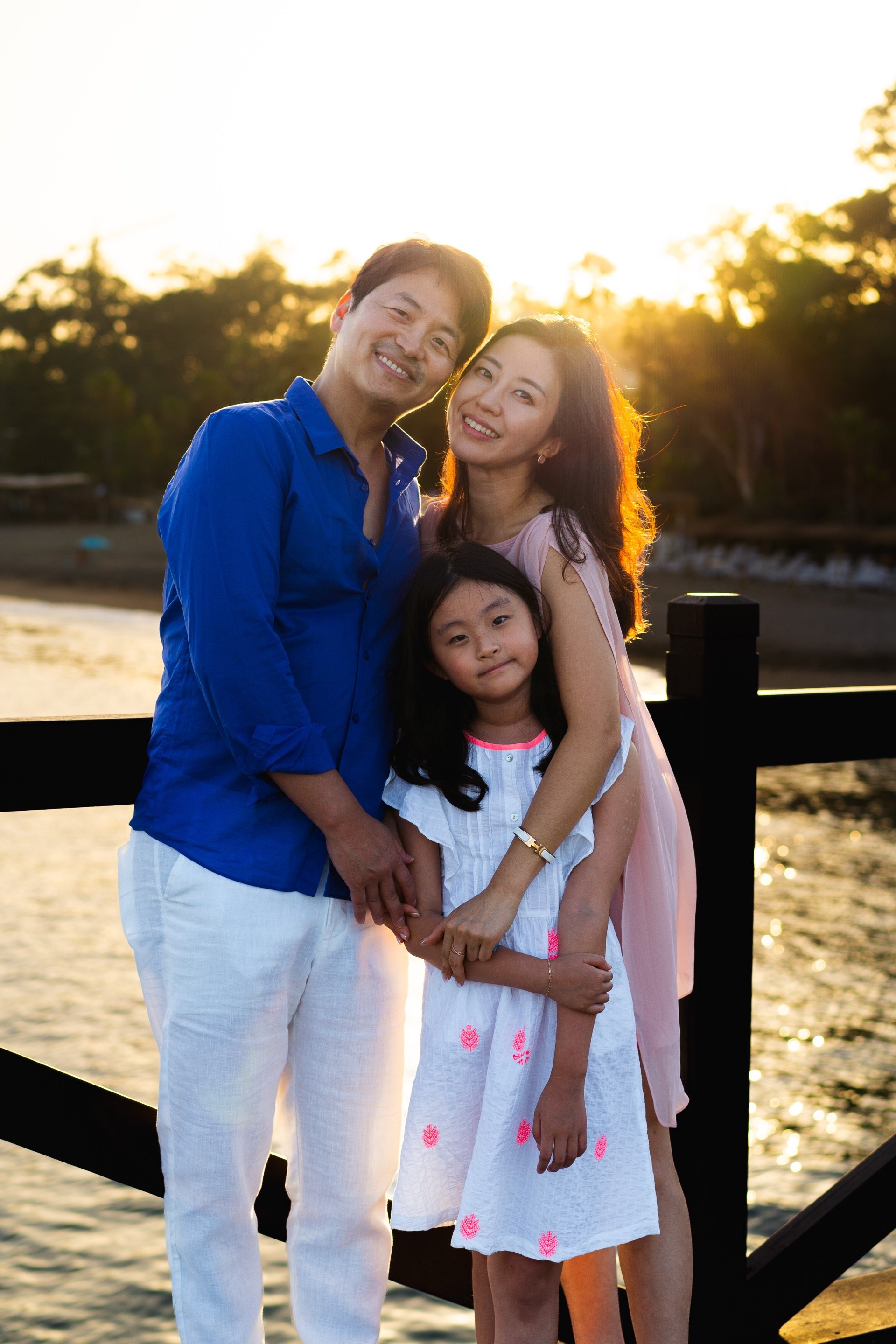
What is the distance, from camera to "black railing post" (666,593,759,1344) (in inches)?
75.4

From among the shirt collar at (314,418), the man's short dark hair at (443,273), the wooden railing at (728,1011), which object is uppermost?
the man's short dark hair at (443,273)

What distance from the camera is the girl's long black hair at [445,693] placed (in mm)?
1668

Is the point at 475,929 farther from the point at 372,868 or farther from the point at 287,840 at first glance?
the point at 287,840

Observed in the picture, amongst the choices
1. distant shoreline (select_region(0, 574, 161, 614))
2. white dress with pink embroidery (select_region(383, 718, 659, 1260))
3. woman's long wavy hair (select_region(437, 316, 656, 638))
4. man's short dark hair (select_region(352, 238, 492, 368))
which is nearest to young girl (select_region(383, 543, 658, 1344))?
white dress with pink embroidery (select_region(383, 718, 659, 1260))

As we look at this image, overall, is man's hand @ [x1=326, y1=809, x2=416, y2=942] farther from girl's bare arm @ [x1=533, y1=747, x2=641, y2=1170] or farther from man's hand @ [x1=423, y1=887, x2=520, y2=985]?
girl's bare arm @ [x1=533, y1=747, x2=641, y2=1170]

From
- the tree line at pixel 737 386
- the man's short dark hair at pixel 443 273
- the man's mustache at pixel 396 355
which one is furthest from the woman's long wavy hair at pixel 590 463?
the tree line at pixel 737 386

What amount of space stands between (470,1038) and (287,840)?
355 mm

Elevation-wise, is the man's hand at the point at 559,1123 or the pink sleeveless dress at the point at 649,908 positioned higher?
the pink sleeveless dress at the point at 649,908

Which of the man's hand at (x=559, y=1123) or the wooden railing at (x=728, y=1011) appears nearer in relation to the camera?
the man's hand at (x=559, y=1123)

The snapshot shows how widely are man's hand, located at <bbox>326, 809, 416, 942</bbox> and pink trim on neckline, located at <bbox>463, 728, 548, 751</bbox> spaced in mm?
178

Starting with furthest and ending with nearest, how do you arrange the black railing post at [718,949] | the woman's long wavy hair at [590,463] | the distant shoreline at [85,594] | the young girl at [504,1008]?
the distant shoreline at [85,594] < the black railing post at [718,949] < the woman's long wavy hair at [590,463] < the young girl at [504,1008]

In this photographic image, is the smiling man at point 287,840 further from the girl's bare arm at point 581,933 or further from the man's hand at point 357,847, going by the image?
the girl's bare arm at point 581,933

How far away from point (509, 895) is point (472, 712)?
0.26m

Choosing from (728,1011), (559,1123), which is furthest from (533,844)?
(728,1011)
